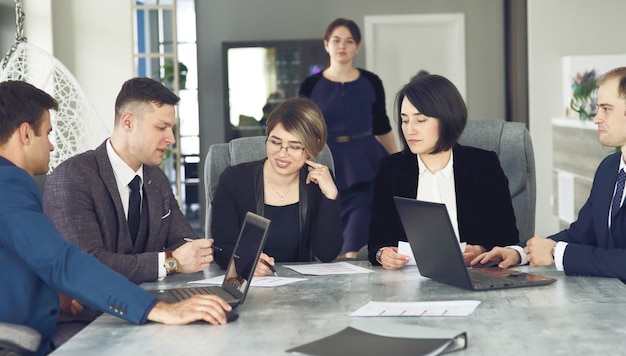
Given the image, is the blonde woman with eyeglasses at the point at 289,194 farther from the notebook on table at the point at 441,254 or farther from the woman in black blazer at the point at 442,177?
the notebook on table at the point at 441,254

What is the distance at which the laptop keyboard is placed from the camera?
2.61 m

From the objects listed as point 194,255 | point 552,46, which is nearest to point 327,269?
point 194,255

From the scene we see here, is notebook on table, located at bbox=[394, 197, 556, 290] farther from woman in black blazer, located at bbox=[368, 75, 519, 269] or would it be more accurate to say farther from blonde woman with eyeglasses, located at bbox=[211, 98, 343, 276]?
blonde woman with eyeglasses, located at bbox=[211, 98, 343, 276]

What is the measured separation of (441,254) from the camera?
2.69 metres

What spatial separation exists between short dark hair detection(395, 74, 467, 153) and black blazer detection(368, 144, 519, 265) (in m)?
0.10

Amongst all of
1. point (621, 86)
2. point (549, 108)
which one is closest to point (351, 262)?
point (621, 86)

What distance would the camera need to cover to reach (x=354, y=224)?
4.88 m

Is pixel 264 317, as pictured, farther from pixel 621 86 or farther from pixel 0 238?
pixel 621 86

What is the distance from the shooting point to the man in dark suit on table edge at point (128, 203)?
2957mm

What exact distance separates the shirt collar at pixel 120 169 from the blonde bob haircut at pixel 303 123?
57cm

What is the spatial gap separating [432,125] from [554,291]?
102 centimetres

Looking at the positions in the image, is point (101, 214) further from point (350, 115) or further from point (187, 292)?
point (350, 115)

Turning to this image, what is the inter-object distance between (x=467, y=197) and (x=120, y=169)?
1284mm

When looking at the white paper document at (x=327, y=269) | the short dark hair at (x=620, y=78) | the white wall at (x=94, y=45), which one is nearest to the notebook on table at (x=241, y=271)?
the white paper document at (x=327, y=269)
